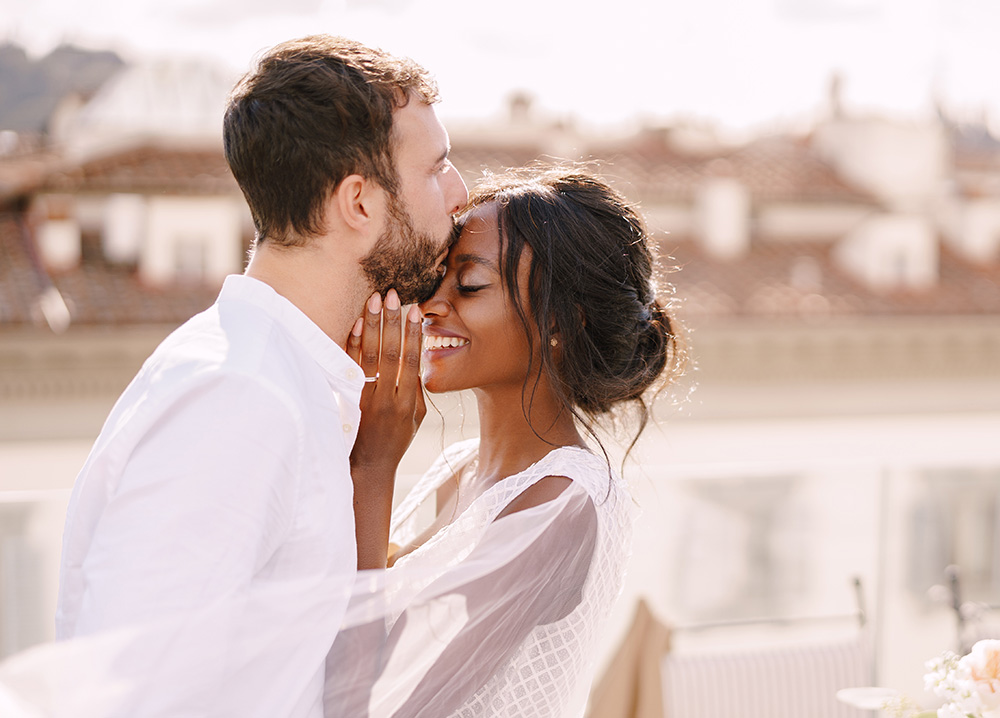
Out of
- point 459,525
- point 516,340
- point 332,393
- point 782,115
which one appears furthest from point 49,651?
point 782,115

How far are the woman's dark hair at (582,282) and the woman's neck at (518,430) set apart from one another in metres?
0.03

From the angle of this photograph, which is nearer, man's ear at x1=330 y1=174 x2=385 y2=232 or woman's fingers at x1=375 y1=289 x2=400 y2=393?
man's ear at x1=330 y1=174 x2=385 y2=232

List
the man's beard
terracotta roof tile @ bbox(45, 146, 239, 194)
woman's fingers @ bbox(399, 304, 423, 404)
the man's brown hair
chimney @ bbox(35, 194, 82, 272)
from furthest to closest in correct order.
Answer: terracotta roof tile @ bbox(45, 146, 239, 194), chimney @ bbox(35, 194, 82, 272), woman's fingers @ bbox(399, 304, 423, 404), the man's beard, the man's brown hair

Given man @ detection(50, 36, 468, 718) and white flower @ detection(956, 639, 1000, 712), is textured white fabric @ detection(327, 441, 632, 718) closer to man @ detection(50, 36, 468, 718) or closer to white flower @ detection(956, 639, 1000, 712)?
man @ detection(50, 36, 468, 718)

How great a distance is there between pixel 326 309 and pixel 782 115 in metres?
19.0

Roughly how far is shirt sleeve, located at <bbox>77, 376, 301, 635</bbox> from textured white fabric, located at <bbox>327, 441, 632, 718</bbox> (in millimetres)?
322

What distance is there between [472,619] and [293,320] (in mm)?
533

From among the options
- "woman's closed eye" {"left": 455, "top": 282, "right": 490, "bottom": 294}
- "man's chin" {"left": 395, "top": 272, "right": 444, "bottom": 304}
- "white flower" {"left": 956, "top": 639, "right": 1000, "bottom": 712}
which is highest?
"man's chin" {"left": 395, "top": 272, "right": 444, "bottom": 304}

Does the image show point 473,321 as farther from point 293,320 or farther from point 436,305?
point 293,320

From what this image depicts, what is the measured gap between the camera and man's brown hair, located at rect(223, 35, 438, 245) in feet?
4.70

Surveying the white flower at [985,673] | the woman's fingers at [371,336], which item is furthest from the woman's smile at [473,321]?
the white flower at [985,673]

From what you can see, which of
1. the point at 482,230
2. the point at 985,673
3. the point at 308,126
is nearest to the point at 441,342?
the point at 482,230

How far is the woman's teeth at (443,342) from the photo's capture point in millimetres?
1898

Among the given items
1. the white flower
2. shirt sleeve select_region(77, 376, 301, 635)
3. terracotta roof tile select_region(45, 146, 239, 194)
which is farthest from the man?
terracotta roof tile select_region(45, 146, 239, 194)
